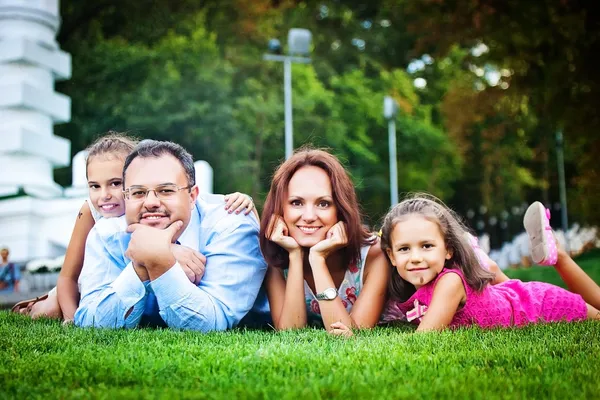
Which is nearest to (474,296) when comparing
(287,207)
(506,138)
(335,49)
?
(287,207)

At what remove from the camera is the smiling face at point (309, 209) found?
484 cm

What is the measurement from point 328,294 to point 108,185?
1826mm

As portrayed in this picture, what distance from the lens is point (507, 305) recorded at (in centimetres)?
501

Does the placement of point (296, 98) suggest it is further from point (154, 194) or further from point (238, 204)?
point (154, 194)

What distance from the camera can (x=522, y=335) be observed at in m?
4.11

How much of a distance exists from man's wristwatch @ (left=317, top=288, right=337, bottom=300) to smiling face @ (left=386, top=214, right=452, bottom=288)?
19.0 inches

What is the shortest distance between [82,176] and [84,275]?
975cm

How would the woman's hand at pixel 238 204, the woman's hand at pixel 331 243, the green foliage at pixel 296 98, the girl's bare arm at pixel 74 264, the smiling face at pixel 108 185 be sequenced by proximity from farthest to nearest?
the green foliage at pixel 296 98 < the girl's bare arm at pixel 74 264 < the smiling face at pixel 108 185 < the woman's hand at pixel 238 204 < the woman's hand at pixel 331 243

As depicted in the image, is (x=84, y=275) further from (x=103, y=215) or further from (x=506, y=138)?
(x=506, y=138)

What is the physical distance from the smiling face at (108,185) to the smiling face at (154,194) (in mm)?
587

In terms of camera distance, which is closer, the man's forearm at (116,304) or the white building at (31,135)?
the man's forearm at (116,304)

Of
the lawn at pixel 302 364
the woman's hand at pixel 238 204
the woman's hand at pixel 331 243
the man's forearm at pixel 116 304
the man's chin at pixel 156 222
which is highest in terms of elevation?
the woman's hand at pixel 238 204

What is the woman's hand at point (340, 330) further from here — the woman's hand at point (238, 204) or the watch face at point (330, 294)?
the woman's hand at point (238, 204)

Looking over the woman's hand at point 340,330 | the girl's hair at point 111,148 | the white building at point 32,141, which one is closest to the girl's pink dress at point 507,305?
the woman's hand at point 340,330
